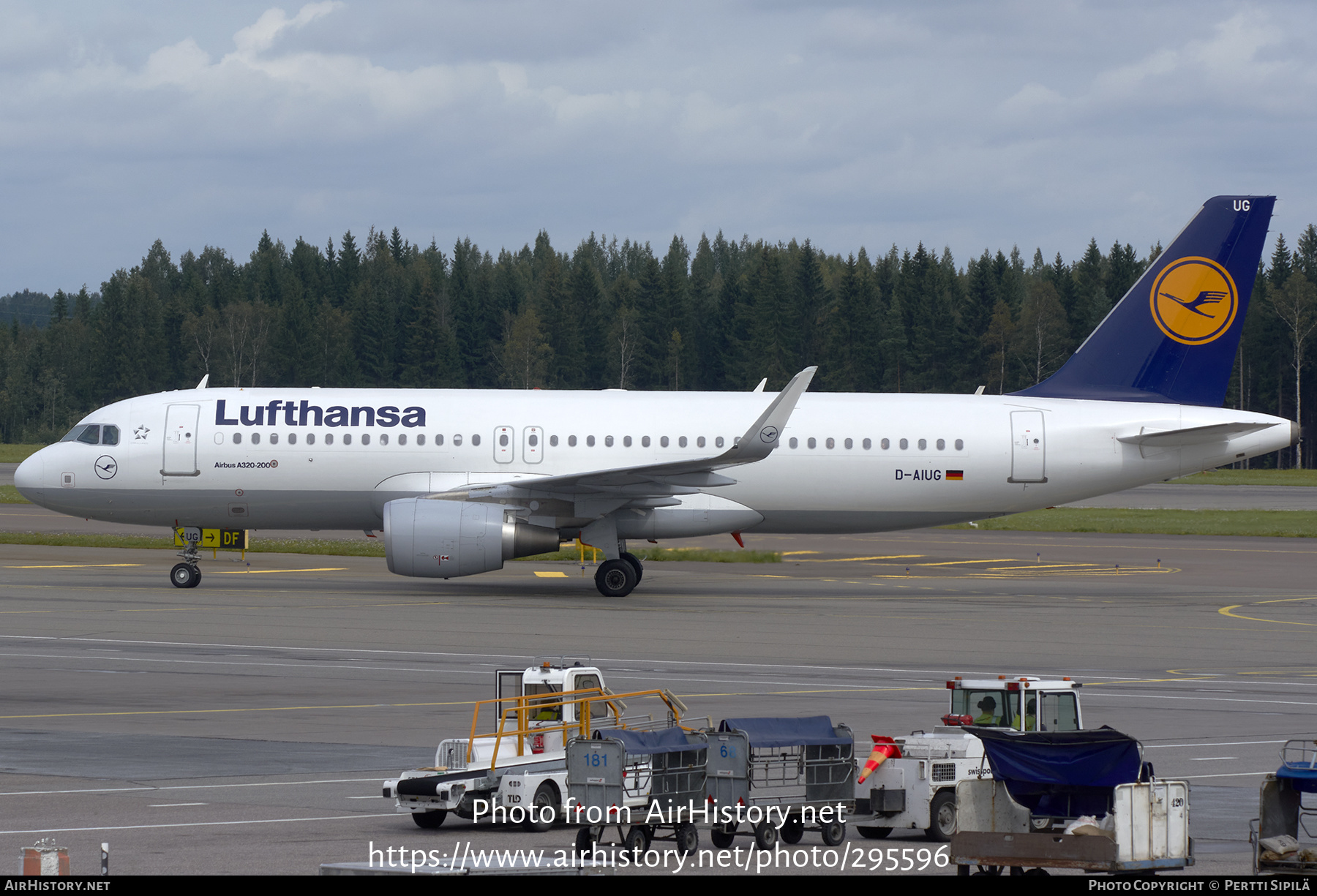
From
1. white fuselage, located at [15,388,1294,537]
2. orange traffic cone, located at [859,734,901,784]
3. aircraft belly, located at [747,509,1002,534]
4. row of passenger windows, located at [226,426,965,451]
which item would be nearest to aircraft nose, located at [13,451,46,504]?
white fuselage, located at [15,388,1294,537]

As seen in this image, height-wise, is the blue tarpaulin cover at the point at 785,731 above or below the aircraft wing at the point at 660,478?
below

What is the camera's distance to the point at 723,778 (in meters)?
12.7

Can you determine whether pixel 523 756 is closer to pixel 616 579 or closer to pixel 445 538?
pixel 445 538

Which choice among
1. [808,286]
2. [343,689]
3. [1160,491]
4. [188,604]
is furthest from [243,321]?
[343,689]

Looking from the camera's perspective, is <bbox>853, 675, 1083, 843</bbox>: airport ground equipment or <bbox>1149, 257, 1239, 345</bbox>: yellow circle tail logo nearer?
<bbox>853, 675, 1083, 843</bbox>: airport ground equipment

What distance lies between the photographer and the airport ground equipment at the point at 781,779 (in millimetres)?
12617

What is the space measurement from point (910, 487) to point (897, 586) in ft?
9.99

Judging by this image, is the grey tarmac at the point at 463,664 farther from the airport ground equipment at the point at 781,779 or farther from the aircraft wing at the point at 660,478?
the aircraft wing at the point at 660,478

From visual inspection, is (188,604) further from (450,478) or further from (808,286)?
(808,286)

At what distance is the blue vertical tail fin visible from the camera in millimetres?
37250

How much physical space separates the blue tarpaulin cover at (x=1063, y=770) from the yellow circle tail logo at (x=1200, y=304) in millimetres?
27472

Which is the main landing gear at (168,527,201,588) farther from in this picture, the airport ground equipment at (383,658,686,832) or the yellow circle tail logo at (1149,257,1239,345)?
the yellow circle tail logo at (1149,257,1239,345)

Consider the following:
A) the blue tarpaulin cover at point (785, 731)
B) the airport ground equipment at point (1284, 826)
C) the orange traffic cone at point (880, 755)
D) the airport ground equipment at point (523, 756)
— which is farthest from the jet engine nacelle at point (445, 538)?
the airport ground equipment at point (1284, 826)

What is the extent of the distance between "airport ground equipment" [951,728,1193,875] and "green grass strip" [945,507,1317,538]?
4386cm
